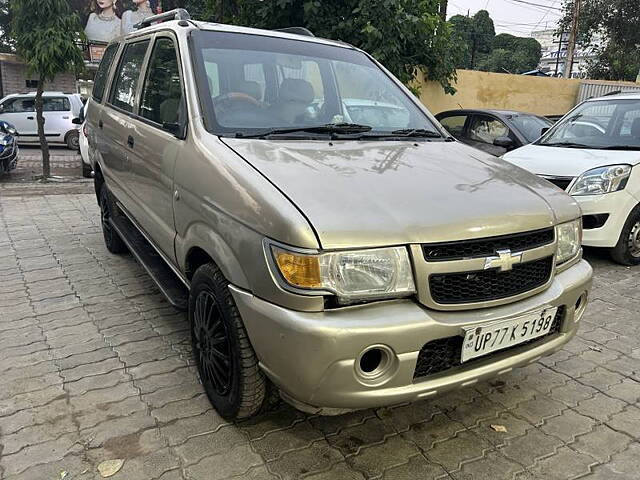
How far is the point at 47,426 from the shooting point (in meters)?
2.46

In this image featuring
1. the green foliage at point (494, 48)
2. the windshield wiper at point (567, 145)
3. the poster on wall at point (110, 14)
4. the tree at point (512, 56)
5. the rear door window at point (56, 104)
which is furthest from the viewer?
the tree at point (512, 56)

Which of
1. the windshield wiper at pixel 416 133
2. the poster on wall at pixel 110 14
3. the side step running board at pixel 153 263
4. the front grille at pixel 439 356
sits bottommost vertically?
the side step running board at pixel 153 263

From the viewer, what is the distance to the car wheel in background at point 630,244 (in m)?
4.98

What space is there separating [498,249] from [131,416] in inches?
74.6

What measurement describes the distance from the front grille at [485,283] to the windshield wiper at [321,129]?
3.87ft

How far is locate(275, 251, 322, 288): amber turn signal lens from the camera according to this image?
6.14 feet

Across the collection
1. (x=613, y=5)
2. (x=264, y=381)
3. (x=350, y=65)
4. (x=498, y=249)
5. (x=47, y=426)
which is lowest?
(x=47, y=426)

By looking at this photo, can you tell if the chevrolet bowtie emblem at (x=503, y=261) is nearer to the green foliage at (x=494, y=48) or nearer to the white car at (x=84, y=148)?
the white car at (x=84, y=148)

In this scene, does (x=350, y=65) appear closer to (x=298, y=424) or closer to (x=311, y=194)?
(x=311, y=194)

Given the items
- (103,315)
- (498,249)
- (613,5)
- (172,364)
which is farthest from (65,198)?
(613,5)

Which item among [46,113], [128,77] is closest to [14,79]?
[46,113]

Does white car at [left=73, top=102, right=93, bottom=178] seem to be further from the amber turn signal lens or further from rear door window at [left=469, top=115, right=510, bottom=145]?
the amber turn signal lens

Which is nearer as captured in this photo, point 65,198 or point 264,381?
point 264,381

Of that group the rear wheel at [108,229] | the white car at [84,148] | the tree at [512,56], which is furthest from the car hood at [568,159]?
the tree at [512,56]
